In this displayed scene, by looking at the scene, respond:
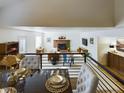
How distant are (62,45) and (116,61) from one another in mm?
6585

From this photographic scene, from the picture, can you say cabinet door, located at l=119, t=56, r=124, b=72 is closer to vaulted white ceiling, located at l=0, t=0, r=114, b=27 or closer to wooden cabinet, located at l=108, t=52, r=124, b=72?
wooden cabinet, located at l=108, t=52, r=124, b=72

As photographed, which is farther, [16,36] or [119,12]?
[16,36]

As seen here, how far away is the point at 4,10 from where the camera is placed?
4473mm

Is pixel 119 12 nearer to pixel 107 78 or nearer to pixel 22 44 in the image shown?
pixel 107 78

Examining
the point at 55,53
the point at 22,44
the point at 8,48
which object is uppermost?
the point at 22,44

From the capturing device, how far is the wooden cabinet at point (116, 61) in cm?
808

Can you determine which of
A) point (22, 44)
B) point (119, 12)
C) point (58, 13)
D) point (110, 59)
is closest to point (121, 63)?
point (110, 59)

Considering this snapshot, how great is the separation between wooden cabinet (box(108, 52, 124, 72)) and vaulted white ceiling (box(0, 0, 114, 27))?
419 centimetres

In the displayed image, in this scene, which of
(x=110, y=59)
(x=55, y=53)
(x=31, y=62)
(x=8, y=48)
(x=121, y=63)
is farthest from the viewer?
(x=110, y=59)

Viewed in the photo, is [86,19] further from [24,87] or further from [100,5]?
[24,87]

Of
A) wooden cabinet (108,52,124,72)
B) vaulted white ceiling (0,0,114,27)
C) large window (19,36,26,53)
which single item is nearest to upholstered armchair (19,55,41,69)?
vaulted white ceiling (0,0,114,27)

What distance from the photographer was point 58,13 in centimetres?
444

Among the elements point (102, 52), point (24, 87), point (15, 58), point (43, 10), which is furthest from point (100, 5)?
point (102, 52)

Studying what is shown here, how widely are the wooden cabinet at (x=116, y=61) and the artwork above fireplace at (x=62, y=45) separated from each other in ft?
17.7
